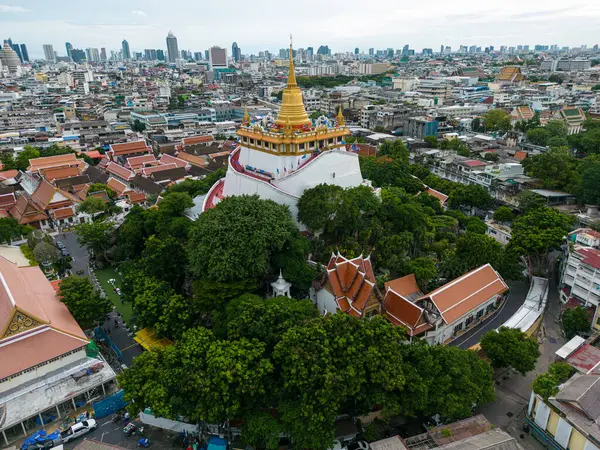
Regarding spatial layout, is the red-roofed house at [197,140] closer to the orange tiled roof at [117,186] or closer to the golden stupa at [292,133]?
the orange tiled roof at [117,186]

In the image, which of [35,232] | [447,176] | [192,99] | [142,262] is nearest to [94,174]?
[35,232]

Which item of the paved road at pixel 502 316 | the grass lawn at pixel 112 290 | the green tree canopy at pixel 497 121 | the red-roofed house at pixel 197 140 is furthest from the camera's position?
the green tree canopy at pixel 497 121

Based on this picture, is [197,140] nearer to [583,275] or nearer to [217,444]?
[583,275]

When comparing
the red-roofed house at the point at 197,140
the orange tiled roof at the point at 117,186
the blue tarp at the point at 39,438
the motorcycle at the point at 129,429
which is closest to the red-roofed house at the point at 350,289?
the motorcycle at the point at 129,429

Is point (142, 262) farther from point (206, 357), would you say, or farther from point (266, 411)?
point (266, 411)

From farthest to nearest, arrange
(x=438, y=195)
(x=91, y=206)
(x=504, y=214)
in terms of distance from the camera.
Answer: (x=438, y=195) < (x=91, y=206) < (x=504, y=214)

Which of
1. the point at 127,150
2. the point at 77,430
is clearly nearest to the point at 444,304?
the point at 77,430
